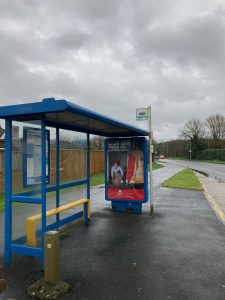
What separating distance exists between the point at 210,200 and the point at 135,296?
26.2 ft

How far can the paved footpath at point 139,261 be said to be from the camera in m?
3.58

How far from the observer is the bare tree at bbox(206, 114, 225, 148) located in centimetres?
6838

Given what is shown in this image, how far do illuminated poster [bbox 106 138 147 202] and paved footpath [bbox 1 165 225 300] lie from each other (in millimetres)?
890

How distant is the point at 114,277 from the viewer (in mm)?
3947

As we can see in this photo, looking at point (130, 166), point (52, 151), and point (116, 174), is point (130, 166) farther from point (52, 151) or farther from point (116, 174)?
point (52, 151)

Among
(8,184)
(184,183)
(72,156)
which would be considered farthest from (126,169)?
(184,183)

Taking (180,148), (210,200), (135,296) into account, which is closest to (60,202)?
(135,296)

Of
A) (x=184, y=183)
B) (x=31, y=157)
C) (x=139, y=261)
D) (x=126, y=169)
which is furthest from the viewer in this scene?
(x=184, y=183)

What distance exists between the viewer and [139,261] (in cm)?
453

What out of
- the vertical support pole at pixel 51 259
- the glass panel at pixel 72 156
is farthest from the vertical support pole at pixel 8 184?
the glass panel at pixel 72 156

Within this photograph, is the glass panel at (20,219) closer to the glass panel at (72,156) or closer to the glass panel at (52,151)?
the glass panel at (52,151)

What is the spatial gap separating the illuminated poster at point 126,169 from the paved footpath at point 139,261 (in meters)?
0.89

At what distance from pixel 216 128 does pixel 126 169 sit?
6618 centimetres

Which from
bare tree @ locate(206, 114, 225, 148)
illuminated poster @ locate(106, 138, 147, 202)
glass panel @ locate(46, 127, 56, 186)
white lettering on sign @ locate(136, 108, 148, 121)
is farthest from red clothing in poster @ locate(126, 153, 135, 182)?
bare tree @ locate(206, 114, 225, 148)
